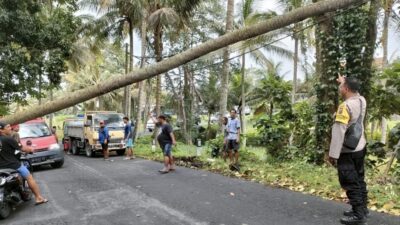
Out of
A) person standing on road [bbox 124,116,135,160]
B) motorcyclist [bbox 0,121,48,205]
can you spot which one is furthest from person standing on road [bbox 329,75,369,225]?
person standing on road [bbox 124,116,135,160]

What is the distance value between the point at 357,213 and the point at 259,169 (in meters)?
6.05

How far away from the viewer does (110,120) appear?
20078 millimetres

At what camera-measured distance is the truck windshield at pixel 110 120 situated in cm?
1978

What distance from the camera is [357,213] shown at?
556cm

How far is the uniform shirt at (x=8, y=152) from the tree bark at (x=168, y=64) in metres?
3.44

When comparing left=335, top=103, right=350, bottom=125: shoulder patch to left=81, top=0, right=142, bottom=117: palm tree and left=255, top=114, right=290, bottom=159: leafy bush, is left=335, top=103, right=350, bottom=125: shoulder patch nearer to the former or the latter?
left=255, top=114, right=290, bottom=159: leafy bush

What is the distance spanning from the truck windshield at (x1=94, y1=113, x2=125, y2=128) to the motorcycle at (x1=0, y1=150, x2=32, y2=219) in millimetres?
11163

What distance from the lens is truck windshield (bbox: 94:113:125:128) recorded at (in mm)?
19781

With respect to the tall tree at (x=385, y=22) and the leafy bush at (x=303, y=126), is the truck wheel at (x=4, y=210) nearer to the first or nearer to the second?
the leafy bush at (x=303, y=126)

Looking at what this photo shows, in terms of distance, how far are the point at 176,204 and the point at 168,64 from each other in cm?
371

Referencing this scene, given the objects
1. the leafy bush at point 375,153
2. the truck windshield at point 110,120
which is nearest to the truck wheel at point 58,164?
the truck windshield at point 110,120

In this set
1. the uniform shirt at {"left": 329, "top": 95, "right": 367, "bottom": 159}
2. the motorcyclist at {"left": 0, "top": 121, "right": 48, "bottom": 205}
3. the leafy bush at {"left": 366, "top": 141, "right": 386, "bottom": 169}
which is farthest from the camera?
the leafy bush at {"left": 366, "top": 141, "right": 386, "bottom": 169}

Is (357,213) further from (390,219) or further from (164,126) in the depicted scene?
(164,126)

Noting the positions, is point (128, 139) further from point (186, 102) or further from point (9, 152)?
point (186, 102)
